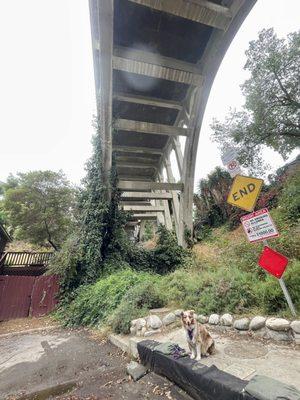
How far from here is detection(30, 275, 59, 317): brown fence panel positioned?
9.43 meters

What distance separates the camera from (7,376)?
167 inches

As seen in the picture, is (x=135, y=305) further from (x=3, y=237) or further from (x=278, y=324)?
(x=3, y=237)

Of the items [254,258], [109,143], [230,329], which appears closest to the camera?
[230,329]

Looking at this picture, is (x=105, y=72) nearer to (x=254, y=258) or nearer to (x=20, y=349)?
(x=254, y=258)

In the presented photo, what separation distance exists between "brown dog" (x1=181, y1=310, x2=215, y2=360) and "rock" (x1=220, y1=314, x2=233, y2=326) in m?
0.85

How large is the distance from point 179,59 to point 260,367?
988 centimetres

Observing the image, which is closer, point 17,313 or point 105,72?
point 105,72

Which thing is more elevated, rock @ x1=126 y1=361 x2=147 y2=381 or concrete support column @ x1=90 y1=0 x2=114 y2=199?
concrete support column @ x1=90 y1=0 x2=114 y2=199

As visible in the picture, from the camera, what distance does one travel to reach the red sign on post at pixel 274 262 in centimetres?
344

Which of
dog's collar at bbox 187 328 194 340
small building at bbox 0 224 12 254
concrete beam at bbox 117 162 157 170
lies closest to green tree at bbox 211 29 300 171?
concrete beam at bbox 117 162 157 170

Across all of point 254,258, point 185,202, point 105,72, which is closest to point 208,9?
point 105,72

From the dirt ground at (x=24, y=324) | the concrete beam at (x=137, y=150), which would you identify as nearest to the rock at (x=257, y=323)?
the dirt ground at (x=24, y=324)

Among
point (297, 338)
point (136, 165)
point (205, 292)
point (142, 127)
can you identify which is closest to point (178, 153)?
point (142, 127)

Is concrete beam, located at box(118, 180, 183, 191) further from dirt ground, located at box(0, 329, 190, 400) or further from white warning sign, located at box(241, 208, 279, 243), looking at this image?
white warning sign, located at box(241, 208, 279, 243)
